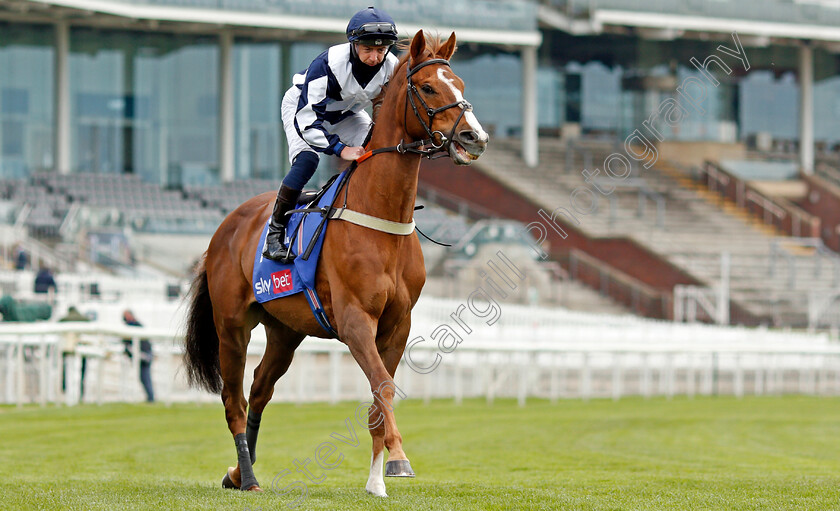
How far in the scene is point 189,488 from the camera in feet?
17.9

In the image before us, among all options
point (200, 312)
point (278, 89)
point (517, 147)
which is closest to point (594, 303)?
point (517, 147)

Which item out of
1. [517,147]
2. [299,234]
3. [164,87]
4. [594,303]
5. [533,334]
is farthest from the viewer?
[517,147]

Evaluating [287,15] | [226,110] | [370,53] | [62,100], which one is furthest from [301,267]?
[226,110]

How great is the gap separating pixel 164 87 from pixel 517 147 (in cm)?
966

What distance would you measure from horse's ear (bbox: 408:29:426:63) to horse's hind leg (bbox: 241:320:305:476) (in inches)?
64.9

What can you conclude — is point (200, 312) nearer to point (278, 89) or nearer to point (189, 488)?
point (189, 488)

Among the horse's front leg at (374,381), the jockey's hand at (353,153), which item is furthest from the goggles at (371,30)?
the horse's front leg at (374,381)

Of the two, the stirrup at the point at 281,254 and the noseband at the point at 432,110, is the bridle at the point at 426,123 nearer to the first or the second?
the noseband at the point at 432,110

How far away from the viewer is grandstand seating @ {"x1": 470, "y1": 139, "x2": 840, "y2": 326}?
26359 mm

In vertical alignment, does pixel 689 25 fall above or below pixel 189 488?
above

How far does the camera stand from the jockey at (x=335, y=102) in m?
5.25

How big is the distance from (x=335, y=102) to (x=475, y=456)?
12.3ft

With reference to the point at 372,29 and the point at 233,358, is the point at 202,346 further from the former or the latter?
the point at 372,29

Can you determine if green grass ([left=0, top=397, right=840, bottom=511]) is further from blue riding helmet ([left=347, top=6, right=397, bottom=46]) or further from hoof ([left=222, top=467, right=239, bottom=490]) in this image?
blue riding helmet ([left=347, top=6, right=397, bottom=46])
